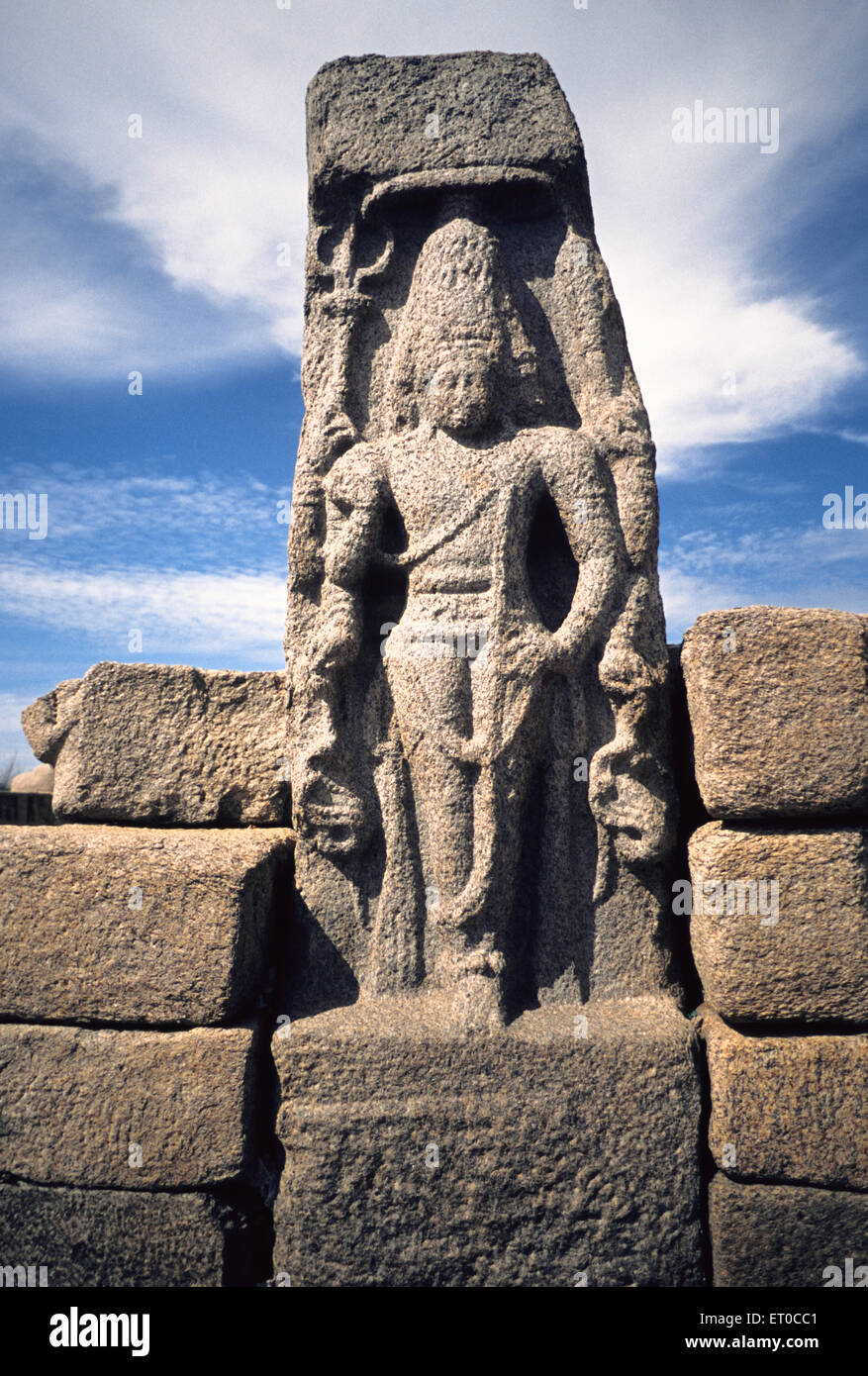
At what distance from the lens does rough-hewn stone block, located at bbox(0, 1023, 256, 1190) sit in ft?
8.42

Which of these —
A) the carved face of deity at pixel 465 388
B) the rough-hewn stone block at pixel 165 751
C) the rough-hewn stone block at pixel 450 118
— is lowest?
the rough-hewn stone block at pixel 165 751

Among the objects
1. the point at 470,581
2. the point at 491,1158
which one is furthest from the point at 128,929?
the point at 470,581

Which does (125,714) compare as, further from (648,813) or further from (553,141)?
(553,141)

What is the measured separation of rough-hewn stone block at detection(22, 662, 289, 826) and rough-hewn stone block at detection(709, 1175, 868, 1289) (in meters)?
1.91

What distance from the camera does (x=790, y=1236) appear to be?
8.05 feet

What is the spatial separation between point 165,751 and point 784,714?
6.65 ft

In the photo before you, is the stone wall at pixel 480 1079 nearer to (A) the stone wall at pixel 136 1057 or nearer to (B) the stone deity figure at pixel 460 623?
(A) the stone wall at pixel 136 1057

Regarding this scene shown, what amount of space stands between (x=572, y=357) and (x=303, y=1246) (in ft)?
10.1

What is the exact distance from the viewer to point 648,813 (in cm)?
274

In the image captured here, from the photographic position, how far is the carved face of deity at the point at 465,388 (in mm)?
2930

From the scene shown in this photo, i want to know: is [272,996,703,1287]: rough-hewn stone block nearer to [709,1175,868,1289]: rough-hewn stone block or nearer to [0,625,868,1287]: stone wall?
[0,625,868,1287]: stone wall

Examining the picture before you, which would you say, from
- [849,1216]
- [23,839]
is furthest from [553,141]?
[849,1216]

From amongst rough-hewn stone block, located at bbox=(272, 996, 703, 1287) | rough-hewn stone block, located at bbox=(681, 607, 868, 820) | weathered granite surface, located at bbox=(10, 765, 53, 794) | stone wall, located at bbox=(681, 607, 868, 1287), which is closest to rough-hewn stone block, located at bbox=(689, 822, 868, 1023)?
stone wall, located at bbox=(681, 607, 868, 1287)

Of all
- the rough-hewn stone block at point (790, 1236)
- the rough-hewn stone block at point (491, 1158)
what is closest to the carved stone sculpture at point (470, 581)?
the rough-hewn stone block at point (491, 1158)
